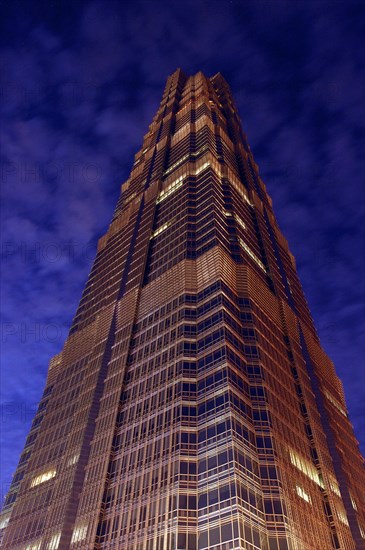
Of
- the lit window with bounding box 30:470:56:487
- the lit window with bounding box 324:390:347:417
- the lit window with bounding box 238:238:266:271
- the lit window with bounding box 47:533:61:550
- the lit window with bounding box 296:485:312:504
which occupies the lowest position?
the lit window with bounding box 47:533:61:550

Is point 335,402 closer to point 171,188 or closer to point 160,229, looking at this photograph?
point 160,229

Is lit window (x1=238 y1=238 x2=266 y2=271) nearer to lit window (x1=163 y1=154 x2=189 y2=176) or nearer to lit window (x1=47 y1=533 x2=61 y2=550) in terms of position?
lit window (x1=163 y1=154 x2=189 y2=176)

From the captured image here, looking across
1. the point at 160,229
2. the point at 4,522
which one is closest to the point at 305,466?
the point at 4,522

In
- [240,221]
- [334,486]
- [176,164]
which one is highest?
[176,164]

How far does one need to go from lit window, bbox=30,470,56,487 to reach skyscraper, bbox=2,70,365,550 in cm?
28

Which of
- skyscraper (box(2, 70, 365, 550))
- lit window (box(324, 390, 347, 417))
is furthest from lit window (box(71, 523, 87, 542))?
lit window (box(324, 390, 347, 417))

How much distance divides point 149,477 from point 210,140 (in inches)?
3792

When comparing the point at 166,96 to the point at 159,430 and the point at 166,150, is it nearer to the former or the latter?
the point at 166,150

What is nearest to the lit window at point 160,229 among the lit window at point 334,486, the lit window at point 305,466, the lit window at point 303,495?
the lit window at point 305,466

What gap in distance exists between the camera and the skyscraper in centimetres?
6669

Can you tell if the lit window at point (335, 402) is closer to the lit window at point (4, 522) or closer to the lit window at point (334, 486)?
the lit window at point (334, 486)

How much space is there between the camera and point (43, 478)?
3349 inches

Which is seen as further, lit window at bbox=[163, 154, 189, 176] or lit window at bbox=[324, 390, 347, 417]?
lit window at bbox=[163, 154, 189, 176]

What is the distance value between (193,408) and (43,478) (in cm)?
3014
